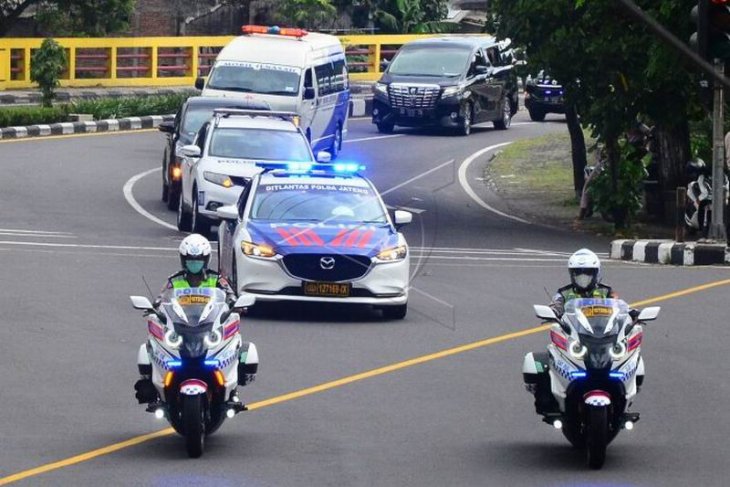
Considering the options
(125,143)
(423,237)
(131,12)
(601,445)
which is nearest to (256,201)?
(423,237)

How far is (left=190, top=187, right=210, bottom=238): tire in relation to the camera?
26469 mm

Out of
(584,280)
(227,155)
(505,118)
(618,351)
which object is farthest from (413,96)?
(618,351)

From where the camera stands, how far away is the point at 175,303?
41.2 ft

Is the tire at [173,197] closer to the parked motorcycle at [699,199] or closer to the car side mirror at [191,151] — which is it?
the car side mirror at [191,151]

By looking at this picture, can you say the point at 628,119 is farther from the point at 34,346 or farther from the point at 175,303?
the point at 175,303

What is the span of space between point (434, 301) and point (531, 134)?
25.4 metres

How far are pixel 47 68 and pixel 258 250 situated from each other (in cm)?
2605

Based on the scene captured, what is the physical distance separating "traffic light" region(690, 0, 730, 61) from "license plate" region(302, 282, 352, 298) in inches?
284

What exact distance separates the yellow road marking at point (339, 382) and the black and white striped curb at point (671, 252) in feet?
5.82

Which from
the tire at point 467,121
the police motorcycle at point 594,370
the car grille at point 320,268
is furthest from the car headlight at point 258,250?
the tire at point 467,121

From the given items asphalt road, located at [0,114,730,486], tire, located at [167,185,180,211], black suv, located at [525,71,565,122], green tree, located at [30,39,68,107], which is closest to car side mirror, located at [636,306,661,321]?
asphalt road, located at [0,114,730,486]

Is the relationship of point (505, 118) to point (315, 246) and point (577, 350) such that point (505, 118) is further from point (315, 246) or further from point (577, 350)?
point (577, 350)

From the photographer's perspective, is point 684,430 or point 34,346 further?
point 34,346

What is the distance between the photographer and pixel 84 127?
141 feet
